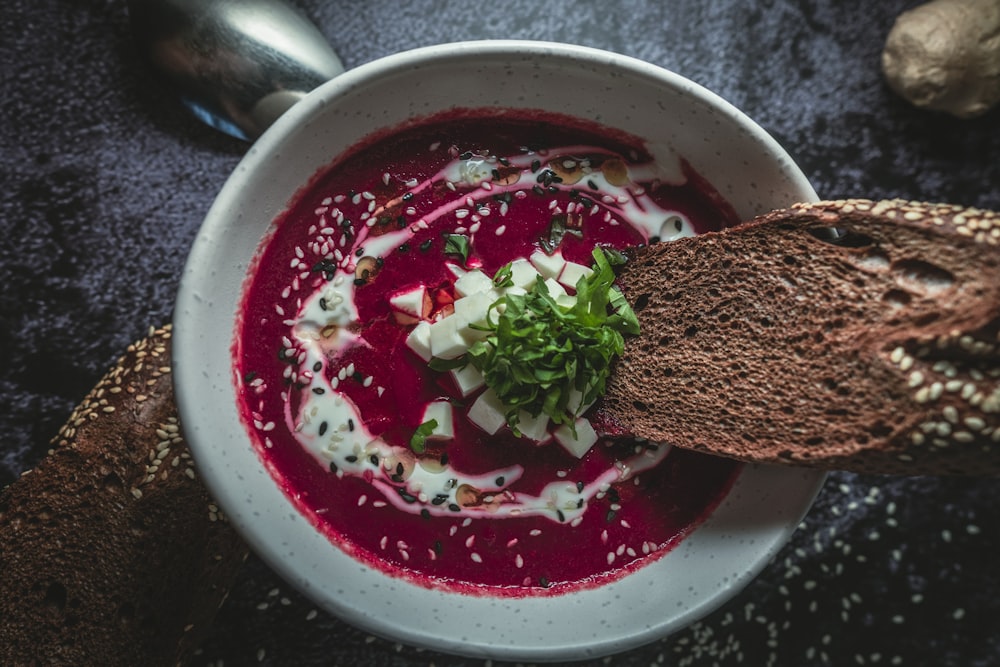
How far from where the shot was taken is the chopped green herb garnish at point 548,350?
174 cm

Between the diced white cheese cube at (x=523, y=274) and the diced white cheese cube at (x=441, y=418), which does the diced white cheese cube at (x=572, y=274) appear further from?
the diced white cheese cube at (x=441, y=418)

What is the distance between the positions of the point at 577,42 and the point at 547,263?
833 millimetres

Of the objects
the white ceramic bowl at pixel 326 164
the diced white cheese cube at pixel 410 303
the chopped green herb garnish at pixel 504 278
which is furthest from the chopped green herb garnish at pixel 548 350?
the white ceramic bowl at pixel 326 164

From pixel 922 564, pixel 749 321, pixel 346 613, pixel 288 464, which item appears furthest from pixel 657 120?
pixel 922 564

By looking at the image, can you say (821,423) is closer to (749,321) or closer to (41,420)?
(749,321)

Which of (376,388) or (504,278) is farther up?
(504,278)

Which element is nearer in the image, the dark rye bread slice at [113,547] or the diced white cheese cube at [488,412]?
the diced white cheese cube at [488,412]

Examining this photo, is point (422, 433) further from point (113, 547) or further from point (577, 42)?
point (577, 42)

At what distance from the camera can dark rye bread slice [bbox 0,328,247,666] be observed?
2.08 metres

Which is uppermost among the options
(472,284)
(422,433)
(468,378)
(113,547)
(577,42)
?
(577,42)

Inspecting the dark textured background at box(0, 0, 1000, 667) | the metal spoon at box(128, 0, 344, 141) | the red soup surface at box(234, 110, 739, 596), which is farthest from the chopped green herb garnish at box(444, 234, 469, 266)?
the dark textured background at box(0, 0, 1000, 667)

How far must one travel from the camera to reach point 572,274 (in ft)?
6.19

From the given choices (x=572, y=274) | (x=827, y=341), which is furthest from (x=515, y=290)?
(x=827, y=341)

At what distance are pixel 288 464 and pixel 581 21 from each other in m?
1.45
